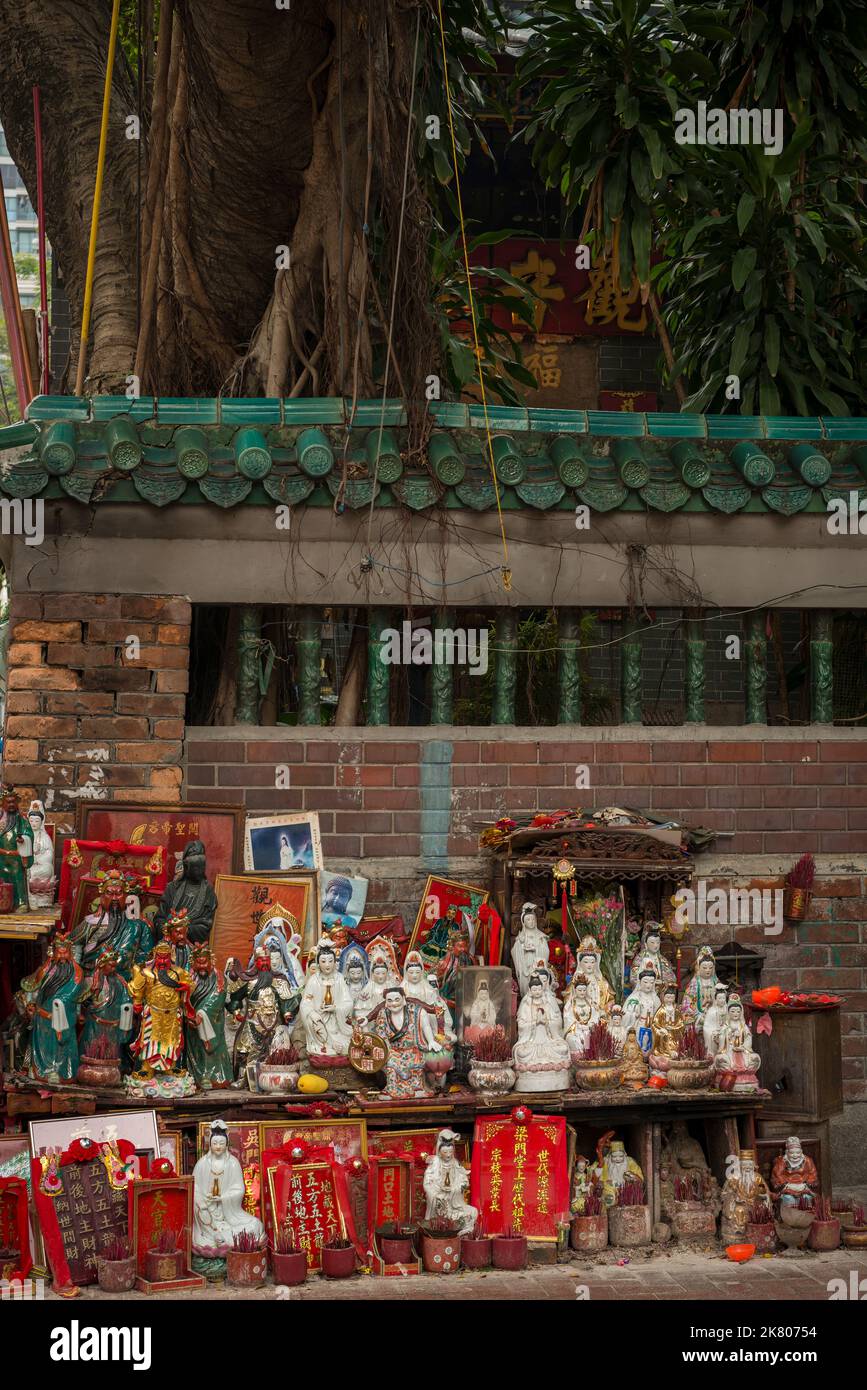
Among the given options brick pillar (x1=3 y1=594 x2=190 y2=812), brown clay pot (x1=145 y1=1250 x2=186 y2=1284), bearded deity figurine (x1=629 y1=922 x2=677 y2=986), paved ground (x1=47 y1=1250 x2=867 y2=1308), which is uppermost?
brick pillar (x1=3 y1=594 x2=190 y2=812)

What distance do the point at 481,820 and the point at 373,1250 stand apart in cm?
252

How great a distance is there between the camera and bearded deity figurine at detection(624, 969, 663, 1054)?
767 cm

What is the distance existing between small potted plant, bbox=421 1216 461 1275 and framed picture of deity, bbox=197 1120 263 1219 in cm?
71

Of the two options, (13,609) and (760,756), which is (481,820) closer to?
(760,756)

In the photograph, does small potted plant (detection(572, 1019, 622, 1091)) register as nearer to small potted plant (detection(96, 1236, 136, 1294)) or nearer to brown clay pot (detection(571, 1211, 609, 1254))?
brown clay pot (detection(571, 1211, 609, 1254))

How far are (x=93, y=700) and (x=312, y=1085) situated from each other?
2.39 m

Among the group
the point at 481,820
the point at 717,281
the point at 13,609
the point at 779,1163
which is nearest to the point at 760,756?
the point at 481,820

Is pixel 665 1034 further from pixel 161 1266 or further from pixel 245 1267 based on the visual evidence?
pixel 161 1266

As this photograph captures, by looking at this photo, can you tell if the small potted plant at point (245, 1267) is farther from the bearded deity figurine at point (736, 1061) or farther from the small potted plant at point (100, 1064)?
the bearded deity figurine at point (736, 1061)

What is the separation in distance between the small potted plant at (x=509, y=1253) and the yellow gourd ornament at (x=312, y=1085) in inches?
39.6

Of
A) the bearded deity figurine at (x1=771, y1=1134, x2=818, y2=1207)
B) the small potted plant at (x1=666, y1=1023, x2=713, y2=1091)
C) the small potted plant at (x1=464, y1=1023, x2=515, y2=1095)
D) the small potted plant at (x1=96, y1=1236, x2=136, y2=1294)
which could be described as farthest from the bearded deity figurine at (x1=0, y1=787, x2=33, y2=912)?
the bearded deity figurine at (x1=771, y1=1134, x2=818, y2=1207)

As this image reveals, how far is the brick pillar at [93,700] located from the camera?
831 cm

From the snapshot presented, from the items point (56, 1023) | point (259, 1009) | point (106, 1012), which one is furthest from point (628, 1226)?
point (56, 1023)

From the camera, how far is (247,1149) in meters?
7.01
